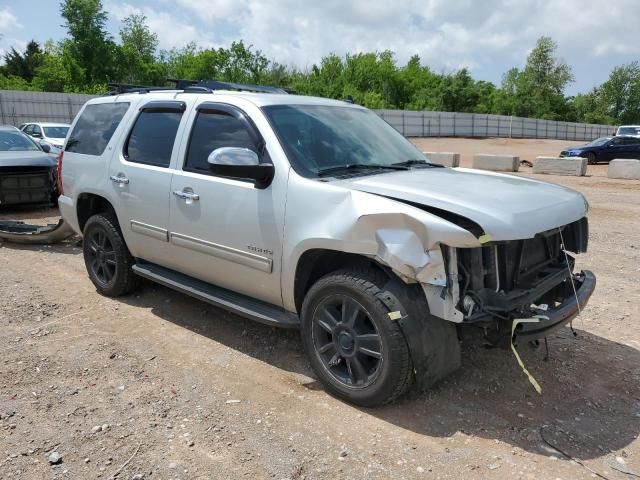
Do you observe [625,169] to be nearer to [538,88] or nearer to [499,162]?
[499,162]

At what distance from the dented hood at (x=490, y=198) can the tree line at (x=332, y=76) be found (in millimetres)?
43840

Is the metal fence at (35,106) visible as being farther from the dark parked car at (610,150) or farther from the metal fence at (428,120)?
the dark parked car at (610,150)

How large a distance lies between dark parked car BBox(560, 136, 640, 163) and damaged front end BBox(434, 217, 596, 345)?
23.5m

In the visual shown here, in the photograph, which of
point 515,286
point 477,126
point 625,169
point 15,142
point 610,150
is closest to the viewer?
point 515,286

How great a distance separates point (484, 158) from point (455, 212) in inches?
749

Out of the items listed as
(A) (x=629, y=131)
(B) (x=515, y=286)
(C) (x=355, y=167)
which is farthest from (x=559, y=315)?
(A) (x=629, y=131)

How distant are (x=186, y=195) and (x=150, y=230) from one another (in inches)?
26.0

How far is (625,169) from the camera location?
17078 millimetres

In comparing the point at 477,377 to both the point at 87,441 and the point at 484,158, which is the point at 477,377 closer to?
the point at 87,441

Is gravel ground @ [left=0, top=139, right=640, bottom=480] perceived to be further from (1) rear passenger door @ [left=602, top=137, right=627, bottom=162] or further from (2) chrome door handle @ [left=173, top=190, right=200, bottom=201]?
(1) rear passenger door @ [left=602, top=137, right=627, bottom=162]

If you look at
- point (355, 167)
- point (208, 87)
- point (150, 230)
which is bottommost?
point (150, 230)

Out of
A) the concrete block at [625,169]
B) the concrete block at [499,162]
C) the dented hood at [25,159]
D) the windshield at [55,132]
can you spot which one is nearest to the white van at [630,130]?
the concrete block at [499,162]

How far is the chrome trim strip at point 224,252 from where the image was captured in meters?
3.89

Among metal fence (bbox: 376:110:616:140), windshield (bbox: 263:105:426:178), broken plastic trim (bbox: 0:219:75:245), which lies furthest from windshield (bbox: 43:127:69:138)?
metal fence (bbox: 376:110:616:140)
